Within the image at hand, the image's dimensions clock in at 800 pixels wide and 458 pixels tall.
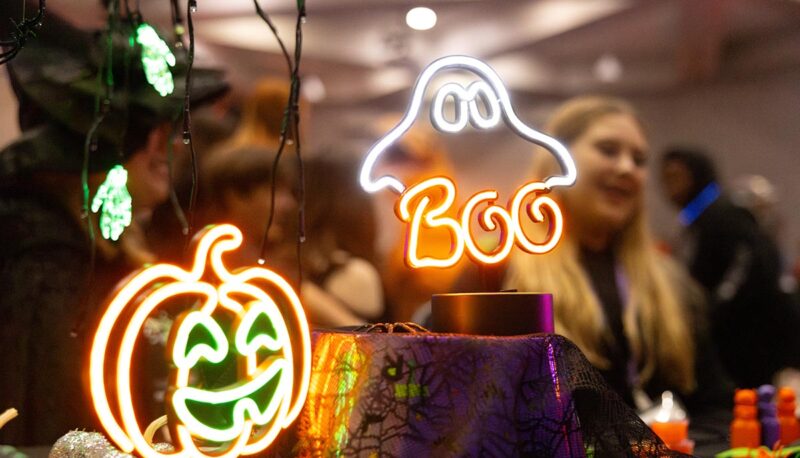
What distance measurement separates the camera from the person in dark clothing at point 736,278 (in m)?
3.68

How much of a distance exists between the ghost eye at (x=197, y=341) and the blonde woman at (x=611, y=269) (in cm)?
136

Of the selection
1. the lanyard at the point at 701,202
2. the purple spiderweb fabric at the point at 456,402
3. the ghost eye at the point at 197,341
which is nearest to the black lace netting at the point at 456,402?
the purple spiderweb fabric at the point at 456,402

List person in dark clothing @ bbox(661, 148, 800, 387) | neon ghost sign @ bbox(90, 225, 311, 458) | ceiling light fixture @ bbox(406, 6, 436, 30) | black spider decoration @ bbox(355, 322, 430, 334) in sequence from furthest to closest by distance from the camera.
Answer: ceiling light fixture @ bbox(406, 6, 436, 30), person in dark clothing @ bbox(661, 148, 800, 387), black spider decoration @ bbox(355, 322, 430, 334), neon ghost sign @ bbox(90, 225, 311, 458)

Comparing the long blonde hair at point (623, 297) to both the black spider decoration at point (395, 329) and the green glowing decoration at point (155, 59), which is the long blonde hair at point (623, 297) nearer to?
the black spider decoration at point (395, 329)

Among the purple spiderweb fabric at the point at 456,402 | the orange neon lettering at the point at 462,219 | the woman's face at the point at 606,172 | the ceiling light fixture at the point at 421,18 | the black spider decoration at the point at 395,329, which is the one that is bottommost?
the purple spiderweb fabric at the point at 456,402

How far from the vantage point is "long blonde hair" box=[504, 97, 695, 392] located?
96.8 inches

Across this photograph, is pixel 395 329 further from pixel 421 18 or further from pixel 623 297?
pixel 421 18

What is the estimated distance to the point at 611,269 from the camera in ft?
8.67

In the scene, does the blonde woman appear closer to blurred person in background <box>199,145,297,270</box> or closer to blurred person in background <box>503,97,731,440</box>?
blurred person in background <box>503,97,731,440</box>

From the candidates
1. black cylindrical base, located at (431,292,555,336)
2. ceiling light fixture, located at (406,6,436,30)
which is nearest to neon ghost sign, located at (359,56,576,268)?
black cylindrical base, located at (431,292,555,336)

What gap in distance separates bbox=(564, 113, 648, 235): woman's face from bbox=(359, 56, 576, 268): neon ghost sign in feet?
2.83

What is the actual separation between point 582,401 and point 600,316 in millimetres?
1134

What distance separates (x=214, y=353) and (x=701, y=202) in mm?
3673

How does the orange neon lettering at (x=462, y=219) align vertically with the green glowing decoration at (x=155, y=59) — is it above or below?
below
